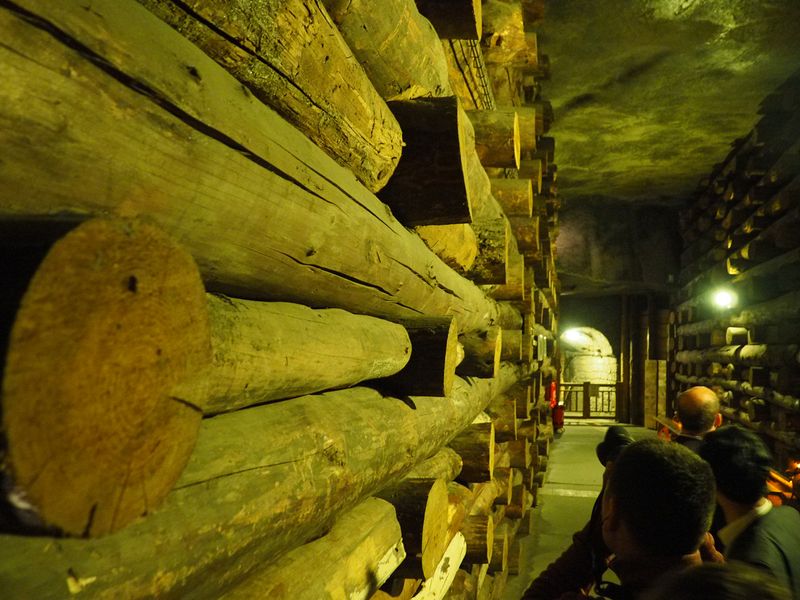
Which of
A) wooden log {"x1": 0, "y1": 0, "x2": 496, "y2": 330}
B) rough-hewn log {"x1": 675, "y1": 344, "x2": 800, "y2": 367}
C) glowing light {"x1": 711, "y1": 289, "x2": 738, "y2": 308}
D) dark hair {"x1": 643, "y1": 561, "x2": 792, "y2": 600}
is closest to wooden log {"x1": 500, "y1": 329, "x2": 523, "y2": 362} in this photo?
rough-hewn log {"x1": 675, "y1": 344, "x2": 800, "y2": 367}

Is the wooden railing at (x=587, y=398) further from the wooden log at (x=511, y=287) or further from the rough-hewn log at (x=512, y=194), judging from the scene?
the rough-hewn log at (x=512, y=194)

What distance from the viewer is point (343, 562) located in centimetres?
159

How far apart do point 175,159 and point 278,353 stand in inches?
19.2

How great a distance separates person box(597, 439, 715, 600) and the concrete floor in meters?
3.98

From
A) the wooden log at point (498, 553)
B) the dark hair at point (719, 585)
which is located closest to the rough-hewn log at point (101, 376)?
the dark hair at point (719, 585)

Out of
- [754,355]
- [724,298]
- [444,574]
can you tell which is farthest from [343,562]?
[724,298]

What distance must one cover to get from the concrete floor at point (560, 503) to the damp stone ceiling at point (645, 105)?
430cm

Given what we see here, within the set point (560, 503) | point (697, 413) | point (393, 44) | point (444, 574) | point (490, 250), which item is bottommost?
point (560, 503)

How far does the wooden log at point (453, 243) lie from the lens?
2580mm

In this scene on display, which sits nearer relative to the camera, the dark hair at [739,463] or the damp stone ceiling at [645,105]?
the dark hair at [739,463]

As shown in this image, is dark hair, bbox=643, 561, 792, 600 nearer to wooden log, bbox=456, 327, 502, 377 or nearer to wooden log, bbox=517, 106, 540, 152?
wooden log, bbox=456, 327, 502, 377

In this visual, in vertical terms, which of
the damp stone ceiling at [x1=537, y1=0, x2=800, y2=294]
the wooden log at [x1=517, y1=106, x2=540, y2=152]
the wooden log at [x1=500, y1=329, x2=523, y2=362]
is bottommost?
the wooden log at [x1=500, y1=329, x2=523, y2=362]

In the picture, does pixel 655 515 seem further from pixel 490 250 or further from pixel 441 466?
pixel 490 250

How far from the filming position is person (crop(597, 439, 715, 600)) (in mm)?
1774
